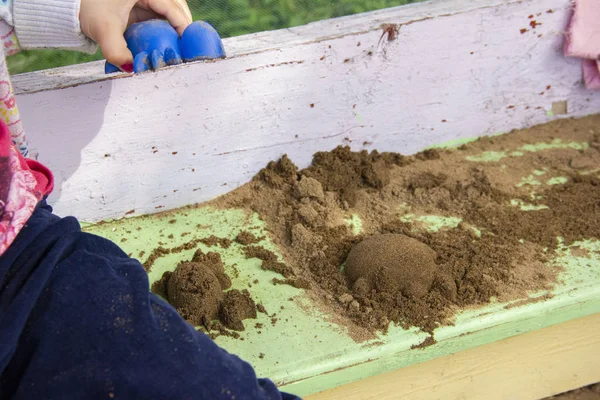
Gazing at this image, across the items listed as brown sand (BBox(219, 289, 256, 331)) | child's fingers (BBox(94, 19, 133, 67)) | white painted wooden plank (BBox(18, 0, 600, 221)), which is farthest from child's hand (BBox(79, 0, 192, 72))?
brown sand (BBox(219, 289, 256, 331))

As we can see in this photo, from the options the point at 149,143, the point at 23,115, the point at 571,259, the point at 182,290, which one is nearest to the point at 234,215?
the point at 149,143

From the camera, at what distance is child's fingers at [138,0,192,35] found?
4.72ft

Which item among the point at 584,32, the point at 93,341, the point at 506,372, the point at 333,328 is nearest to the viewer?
the point at 93,341

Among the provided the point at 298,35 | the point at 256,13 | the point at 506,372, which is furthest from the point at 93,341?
the point at 256,13

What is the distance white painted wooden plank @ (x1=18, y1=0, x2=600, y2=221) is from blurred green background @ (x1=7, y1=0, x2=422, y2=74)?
0.39 feet

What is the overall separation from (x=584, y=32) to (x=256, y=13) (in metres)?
0.89

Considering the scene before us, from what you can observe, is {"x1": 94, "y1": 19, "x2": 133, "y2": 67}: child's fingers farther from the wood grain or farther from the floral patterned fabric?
the wood grain

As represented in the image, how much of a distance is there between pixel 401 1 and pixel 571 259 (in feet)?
2.97

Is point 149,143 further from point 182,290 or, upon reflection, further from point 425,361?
point 425,361

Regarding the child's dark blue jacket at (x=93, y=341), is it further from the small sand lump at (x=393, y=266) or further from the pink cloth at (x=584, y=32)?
the pink cloth at (x=584, y=32)

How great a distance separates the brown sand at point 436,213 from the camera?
1334 mm

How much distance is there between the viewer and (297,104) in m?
1.68

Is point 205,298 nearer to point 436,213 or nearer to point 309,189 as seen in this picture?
point 309,189

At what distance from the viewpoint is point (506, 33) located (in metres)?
1.78
